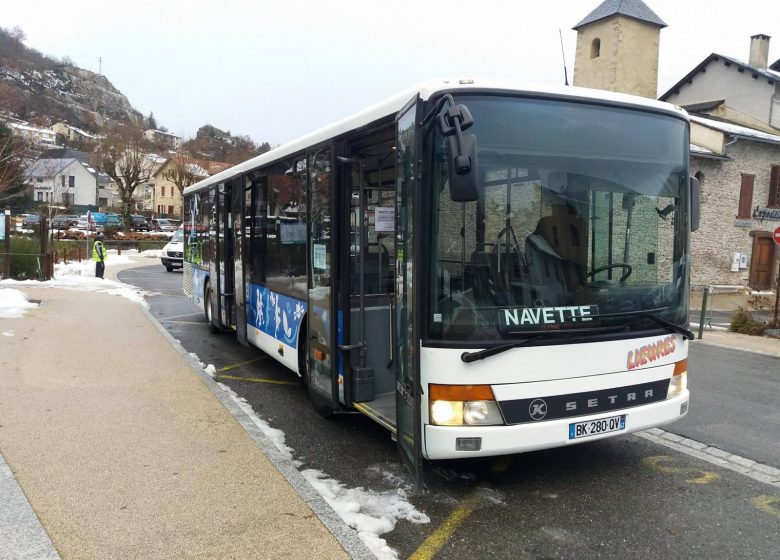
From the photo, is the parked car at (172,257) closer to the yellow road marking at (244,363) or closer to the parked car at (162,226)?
the yellow road marking at (244,363)

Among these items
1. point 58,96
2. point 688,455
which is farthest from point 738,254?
point 58,96

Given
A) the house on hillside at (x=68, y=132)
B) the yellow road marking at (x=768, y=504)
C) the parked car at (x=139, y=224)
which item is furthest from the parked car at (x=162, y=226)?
the yellow road marking at (x=768, y=504)

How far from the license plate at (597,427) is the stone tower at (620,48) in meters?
35.7

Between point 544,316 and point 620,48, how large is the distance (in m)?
37.3

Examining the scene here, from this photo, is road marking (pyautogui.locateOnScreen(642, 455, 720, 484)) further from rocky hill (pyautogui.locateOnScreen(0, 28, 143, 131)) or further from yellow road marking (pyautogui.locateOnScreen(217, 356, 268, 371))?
rocky hill (pyautogui.locateOnScreen(0, 28, 143, 131))

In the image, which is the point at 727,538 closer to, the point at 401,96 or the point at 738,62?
the point at 401,96

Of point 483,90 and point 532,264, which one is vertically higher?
point 483,90

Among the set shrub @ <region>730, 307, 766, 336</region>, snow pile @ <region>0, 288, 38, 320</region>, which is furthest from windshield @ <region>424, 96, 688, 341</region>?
shrub @ <region>730, 307, 766, 336</region>

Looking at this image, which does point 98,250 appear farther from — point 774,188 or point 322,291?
point 774,188

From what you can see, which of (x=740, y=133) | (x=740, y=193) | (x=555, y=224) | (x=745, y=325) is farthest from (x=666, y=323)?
(x=740, y=193)

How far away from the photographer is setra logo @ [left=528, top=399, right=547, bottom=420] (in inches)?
158

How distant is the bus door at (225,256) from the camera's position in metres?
9.09

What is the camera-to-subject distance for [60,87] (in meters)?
152

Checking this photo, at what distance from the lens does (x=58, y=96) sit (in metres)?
142
